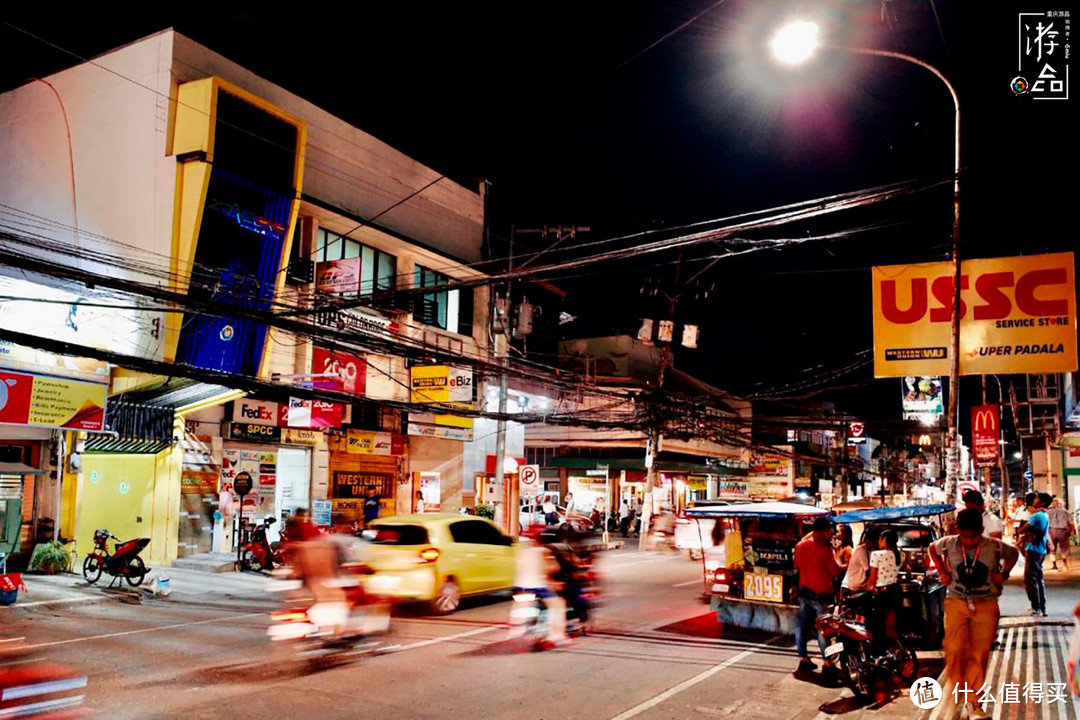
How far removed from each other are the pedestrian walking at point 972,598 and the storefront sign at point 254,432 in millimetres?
18158

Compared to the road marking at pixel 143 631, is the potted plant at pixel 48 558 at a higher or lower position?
higher

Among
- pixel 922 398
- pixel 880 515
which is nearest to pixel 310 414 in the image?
pixel 880 515

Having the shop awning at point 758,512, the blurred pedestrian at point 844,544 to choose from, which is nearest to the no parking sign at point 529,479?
the blurred pedestrian at point 844,544

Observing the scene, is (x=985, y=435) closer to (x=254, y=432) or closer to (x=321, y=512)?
(x=321, y=512)

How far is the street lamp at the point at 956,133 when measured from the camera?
9.78 m

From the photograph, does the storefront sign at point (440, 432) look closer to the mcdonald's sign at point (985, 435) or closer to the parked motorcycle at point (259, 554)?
the parked motorcycle at point (259, 554)

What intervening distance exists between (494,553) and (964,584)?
29.9ft

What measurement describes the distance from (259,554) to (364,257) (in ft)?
31.9

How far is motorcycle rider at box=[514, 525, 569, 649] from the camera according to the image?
1143cm

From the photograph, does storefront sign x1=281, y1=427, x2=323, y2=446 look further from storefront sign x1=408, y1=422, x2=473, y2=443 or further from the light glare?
the light glare

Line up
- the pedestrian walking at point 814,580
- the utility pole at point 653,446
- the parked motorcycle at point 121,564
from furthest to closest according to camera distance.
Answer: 1. the utility pole at point 653,446
2. the parked motorcycle at point 121,564
3. the pedestrian walking at point 814,580

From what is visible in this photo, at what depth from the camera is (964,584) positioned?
7.18m

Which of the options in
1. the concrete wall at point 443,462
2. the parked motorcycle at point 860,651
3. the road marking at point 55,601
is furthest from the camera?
the concrete wall at point 443,462

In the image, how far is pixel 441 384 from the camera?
77.3 ft
